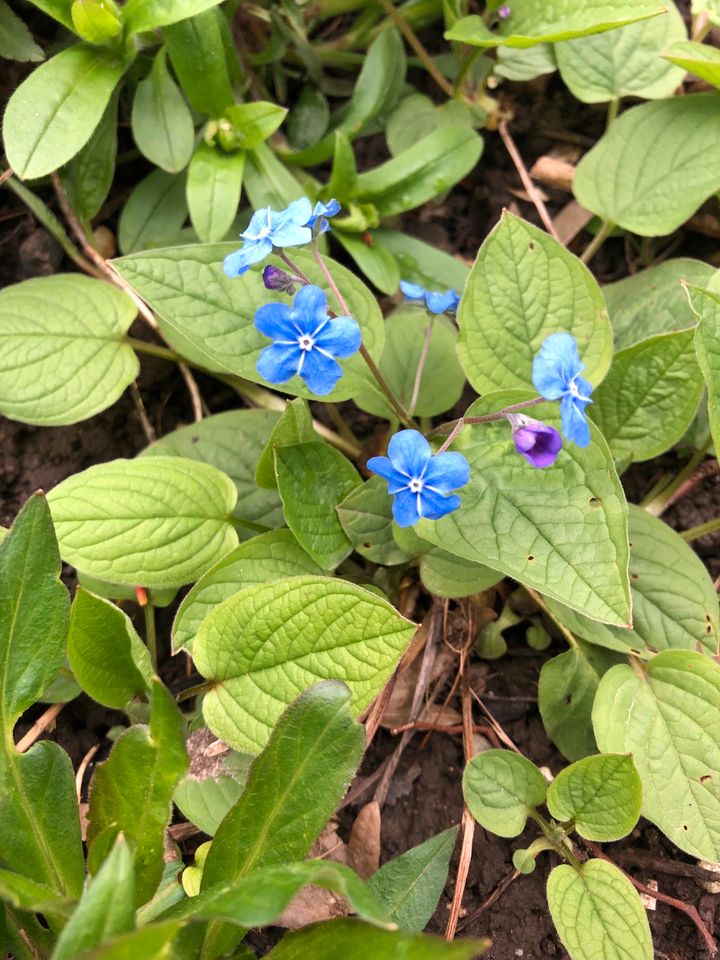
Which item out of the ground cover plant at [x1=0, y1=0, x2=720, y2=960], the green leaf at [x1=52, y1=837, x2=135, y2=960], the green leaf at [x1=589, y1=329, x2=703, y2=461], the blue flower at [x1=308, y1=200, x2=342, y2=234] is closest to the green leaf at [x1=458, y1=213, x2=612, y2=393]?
the ground cover plant at [x1=0, y1=0, x2=720, y2=960]

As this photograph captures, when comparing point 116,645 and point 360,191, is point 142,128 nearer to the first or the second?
point 360,191

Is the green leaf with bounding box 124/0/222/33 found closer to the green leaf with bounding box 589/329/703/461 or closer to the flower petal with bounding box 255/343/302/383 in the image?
the flower petal with bounding box 255/343/302/383

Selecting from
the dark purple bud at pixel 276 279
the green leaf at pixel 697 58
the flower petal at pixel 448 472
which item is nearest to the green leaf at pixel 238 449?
the dark purple bud at pixel 276 279

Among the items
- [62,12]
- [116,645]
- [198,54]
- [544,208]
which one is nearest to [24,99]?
[62,12]

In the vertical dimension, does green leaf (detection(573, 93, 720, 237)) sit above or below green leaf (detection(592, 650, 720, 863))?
above

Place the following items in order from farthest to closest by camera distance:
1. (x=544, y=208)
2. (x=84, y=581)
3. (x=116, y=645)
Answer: (x=544, y=208) → (x=84, y=581) → (x=116, y=645)

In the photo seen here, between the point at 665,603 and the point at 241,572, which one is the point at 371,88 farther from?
the point at 665,603
